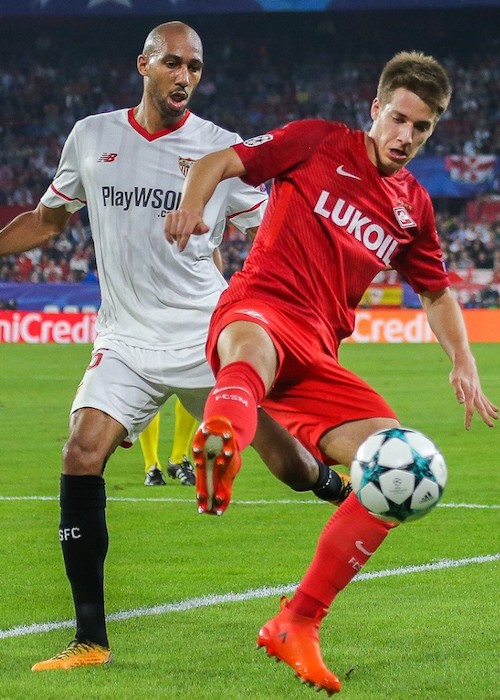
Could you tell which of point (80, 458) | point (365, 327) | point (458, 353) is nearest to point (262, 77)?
point (365, 327)

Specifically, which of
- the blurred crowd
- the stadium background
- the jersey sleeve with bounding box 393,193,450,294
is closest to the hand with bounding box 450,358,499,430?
the jersey sleeve with bounding box 393,193,450,294

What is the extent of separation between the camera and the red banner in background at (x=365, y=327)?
26938 millimetres

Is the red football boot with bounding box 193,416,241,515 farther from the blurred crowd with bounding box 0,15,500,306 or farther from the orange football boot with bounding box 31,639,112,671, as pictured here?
the blurred crowd with bounding box 0,15,500,306

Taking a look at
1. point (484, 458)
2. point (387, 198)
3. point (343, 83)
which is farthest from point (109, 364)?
point (343, 83)

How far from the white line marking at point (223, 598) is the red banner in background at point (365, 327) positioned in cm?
2033

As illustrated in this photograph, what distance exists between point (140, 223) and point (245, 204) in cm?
58

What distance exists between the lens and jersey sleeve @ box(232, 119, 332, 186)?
14.9ft

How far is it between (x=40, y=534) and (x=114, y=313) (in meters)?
2.65

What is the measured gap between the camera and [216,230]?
5.68 meters

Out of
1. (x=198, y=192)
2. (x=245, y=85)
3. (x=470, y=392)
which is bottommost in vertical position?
(x=470, y=392)

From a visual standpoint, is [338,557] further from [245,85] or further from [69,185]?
[245,85]

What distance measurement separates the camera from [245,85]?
1671 inches

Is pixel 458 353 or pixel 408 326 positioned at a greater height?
pixel 458 353

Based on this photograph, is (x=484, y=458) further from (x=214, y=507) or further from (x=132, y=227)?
(x=214, y=507)
